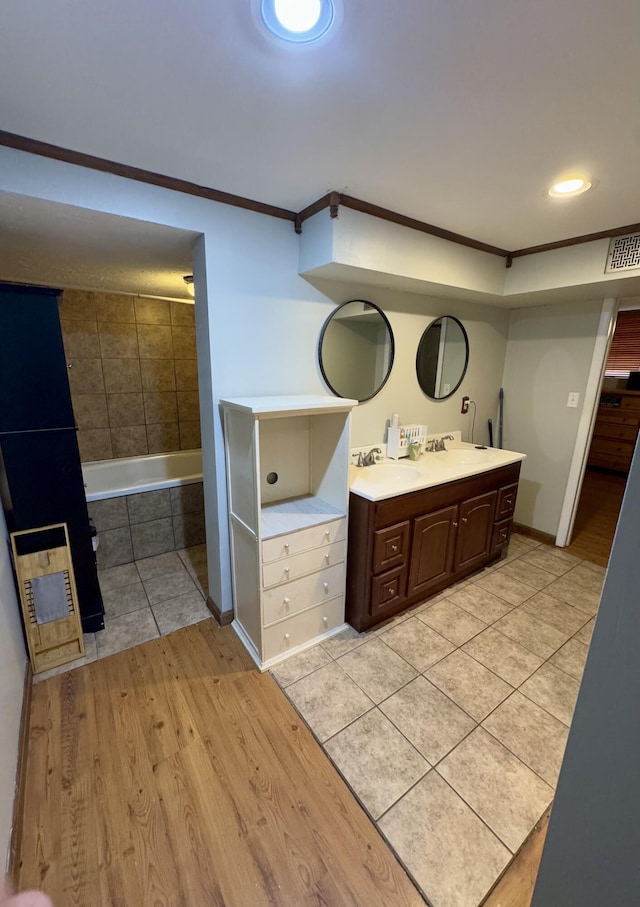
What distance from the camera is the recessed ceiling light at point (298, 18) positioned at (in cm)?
79

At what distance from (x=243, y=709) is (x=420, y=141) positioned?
2.36 meters

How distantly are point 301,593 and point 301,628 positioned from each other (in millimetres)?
212

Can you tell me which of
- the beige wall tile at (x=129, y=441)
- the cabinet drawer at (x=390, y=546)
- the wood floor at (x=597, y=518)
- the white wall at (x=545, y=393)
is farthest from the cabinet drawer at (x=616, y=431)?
the beige wall tile at (x=129, y=441)

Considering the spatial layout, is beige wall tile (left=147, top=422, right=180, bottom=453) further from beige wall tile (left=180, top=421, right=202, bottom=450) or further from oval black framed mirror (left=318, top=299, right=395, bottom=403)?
oval black framed mirror (left=318, top=299, right=395, bottom=403)

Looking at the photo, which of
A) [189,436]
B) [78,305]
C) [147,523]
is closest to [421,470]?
[147,523]

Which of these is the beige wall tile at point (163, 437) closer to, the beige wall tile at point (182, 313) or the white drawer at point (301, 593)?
the beige wall tile at point (182, 313)

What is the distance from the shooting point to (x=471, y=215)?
1.86 meters

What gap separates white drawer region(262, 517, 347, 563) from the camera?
67.6 inches

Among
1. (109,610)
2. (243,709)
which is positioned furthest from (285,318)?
(109,610)

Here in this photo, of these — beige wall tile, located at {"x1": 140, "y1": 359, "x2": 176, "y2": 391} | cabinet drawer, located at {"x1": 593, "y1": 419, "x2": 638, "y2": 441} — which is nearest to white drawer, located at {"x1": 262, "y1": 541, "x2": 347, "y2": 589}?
beige wall tile, located at {"x1": 140, "y1": 359, "x2": 176, "y2": 391}

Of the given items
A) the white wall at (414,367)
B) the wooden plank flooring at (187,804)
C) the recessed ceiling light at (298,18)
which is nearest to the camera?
the recessed ceiling light at (298,18)

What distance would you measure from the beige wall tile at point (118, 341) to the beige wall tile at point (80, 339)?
0.05 metres

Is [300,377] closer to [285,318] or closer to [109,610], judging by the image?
[285,318]

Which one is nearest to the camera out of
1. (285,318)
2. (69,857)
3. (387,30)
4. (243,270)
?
(387,30)
